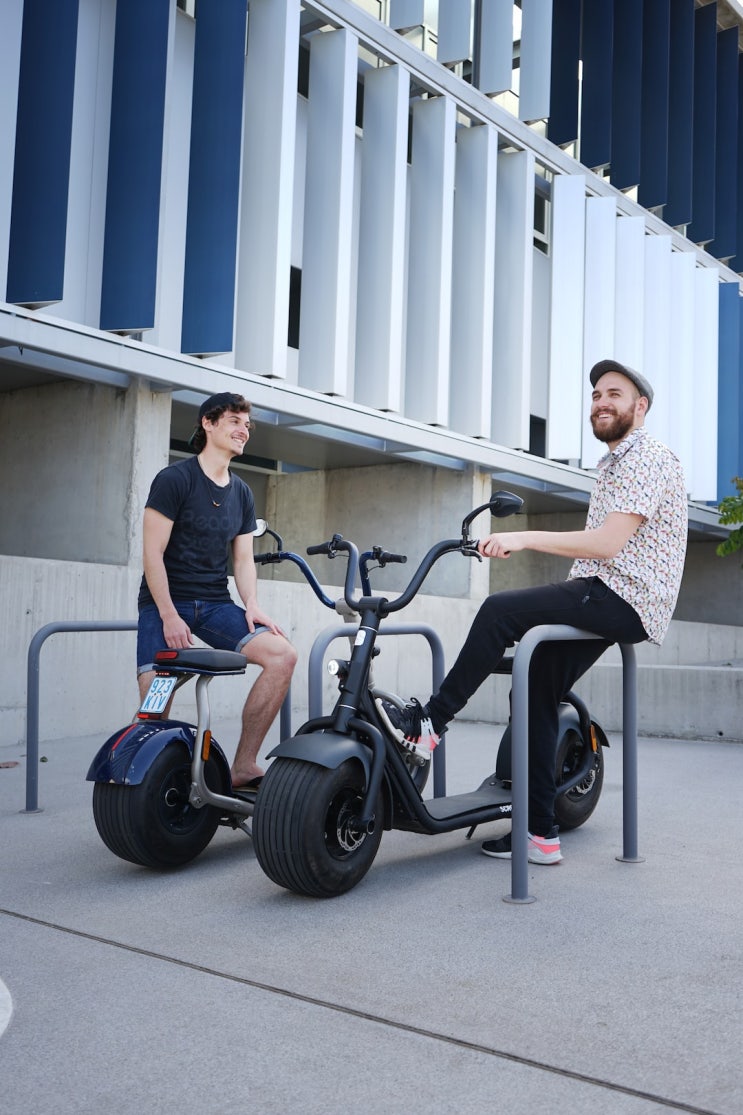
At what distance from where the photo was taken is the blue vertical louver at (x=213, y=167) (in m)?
8.84

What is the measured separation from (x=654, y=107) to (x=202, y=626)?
15518mm

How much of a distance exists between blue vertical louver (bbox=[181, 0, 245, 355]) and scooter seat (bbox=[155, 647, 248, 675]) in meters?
5.61

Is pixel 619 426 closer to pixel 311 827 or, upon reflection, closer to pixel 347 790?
pixel 347 790

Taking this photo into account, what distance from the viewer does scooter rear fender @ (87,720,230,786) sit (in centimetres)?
354

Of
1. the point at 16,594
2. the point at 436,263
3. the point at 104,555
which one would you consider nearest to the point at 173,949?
the point at 16,594

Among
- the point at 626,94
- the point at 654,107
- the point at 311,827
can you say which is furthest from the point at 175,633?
the point at 654,107

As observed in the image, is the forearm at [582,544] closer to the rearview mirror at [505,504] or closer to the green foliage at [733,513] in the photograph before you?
the rearview mirror at [505,504]

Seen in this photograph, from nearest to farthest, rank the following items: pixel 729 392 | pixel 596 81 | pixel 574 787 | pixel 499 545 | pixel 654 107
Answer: pixel 499 545
pixel 574 787
pixel 596 81
pixel 654 107
pixel 729 392

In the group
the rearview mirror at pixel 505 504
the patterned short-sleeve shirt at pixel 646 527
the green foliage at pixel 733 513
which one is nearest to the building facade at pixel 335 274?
the green foliage at pixel 733 513

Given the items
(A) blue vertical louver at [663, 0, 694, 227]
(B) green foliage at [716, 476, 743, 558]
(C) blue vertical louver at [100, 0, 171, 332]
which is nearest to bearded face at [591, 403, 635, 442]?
(C) blue vertical louver at [100, 0, 171, 332]

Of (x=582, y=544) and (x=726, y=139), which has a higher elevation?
(x=726, y=139)

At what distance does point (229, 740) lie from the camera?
24.4 ft

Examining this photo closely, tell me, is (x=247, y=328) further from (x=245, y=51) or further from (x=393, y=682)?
(x=393, y=682)

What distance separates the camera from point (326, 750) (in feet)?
10.9
